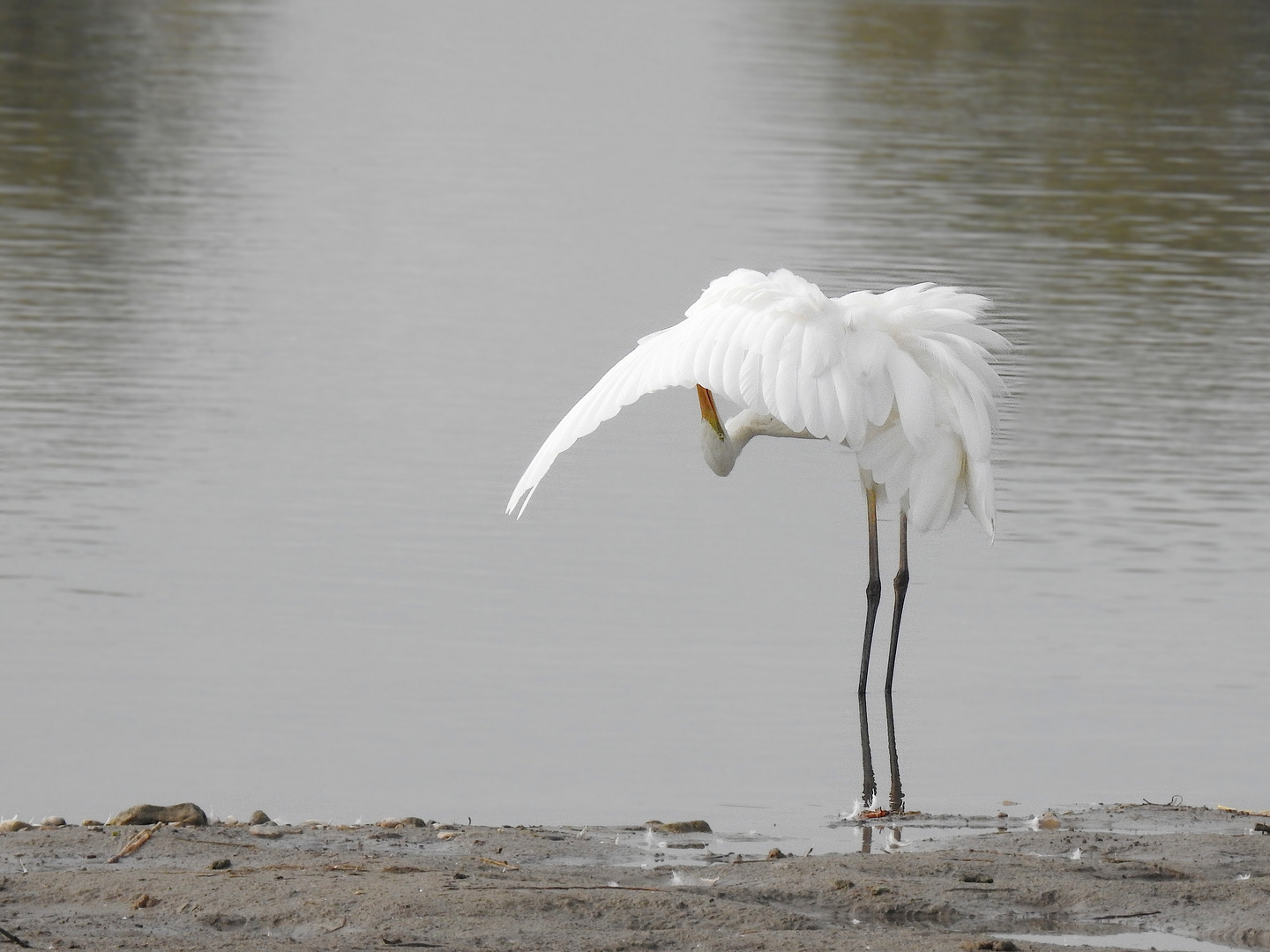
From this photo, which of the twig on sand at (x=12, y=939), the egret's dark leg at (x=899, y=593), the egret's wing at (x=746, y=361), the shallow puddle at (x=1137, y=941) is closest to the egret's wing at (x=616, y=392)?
the egret's wing at (x=746, y=361)

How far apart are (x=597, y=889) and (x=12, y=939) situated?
146 cm

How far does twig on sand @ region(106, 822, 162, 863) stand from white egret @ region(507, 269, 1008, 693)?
188 centimetres

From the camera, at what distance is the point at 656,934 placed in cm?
564

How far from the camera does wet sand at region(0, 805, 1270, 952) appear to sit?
18.4 ft

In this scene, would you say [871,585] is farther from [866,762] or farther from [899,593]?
[866,762]

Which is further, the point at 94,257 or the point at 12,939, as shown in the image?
the point at 94,257

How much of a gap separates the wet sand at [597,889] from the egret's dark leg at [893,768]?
69 cm

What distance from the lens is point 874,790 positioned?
7.95 metres

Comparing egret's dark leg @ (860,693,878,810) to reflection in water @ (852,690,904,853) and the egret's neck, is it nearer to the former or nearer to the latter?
reflection in water @ (852,690,904,853)

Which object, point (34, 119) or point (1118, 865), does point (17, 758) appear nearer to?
point (1118, 865)

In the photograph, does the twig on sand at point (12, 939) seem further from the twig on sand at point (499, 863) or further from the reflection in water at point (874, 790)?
the reflection in water at point (874, 790)

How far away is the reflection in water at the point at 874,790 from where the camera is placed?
23.6ft

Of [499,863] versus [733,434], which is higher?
[733,434]

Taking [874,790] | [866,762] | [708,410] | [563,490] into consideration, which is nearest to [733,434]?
[708,410]
